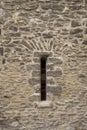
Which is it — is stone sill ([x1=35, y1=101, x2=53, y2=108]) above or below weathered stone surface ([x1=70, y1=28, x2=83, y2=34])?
below

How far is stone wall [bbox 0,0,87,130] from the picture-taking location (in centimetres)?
714

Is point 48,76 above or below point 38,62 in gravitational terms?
below

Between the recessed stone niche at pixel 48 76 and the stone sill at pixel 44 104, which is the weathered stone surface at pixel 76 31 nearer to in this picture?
the recessed stone niche at pixel 48 76

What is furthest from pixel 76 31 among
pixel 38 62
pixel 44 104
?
pixel 44 104

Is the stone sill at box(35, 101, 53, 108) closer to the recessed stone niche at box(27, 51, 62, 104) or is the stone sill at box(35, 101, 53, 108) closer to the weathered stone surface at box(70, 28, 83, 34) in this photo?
the recessed stone niche at box(27, 51, 62, 104)

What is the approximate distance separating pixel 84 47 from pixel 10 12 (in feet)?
5.94

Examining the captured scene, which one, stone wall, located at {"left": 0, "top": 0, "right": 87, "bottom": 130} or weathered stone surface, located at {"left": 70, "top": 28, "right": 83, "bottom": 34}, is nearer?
stone wall, located at {"left": 0, "top": 0, "right": 87, "bottom": 130}

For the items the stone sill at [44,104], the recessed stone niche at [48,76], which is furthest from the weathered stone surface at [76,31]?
the stone sill at [44,104]

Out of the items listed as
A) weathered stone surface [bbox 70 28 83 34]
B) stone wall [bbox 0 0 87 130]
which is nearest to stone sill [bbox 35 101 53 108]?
stone wall [bbox 0 0 87 130]

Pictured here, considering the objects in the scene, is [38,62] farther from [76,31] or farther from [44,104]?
[76,31]

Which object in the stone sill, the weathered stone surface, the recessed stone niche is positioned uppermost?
the weathered stone surface

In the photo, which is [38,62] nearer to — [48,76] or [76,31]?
[48,76]

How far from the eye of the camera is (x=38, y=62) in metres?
7.21

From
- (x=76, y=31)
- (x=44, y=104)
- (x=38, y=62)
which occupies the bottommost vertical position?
(x=44, y=104)
